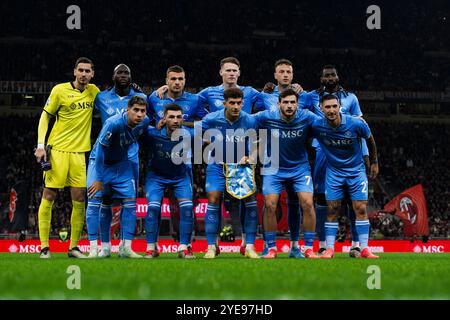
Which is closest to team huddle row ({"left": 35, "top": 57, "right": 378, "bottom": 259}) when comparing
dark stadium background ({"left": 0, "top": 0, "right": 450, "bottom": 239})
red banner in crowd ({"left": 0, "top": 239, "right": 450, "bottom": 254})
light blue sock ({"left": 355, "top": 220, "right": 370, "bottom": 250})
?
light blue sock ({"left": 355, "top": 220, "right": 370, "bottom": 250})

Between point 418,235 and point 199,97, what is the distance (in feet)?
45.0

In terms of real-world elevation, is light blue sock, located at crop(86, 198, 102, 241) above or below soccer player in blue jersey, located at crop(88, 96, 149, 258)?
below

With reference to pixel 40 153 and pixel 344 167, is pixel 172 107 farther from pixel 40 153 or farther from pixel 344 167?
pixel 344 167

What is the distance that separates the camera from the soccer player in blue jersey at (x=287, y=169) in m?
7.91

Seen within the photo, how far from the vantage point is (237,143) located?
8055 millimetres

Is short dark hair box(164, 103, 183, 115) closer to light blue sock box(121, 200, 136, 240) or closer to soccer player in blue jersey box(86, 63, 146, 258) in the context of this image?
soccer player in blue jersey box(86, 63, 146, 258)

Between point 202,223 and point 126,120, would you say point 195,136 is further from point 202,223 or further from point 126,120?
point 202,223

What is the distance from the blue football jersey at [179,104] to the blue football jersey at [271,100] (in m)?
0.83

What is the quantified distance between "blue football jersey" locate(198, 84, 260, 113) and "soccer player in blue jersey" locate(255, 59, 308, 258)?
115 millimetres

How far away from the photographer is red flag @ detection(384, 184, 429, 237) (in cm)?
2062

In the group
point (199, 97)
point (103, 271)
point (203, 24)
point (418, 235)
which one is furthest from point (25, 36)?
point (103, 271)

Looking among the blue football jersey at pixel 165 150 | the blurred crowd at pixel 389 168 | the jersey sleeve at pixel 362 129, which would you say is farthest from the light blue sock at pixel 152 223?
the blurred crowd at pixel 389 168

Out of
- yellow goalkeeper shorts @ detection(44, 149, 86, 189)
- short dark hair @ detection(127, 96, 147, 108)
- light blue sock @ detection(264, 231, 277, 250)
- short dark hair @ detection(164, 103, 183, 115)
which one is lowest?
light blue sock @ detection(264, 231, 277, 250)

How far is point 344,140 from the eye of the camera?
7.96m
